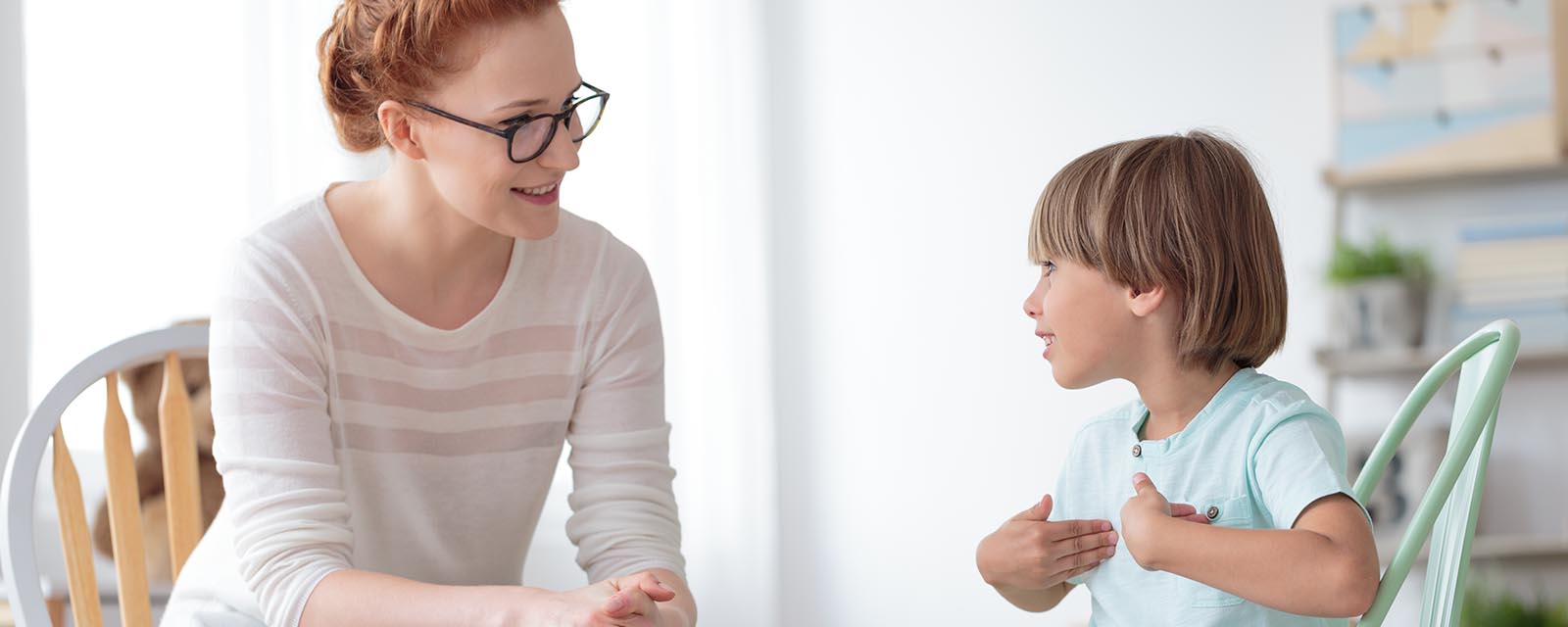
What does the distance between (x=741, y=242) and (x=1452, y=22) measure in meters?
1.74

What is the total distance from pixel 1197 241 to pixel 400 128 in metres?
0.73

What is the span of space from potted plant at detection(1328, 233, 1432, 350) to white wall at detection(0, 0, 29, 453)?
2709mm

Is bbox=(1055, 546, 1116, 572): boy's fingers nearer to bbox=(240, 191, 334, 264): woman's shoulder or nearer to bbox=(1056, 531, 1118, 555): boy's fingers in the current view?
bbox=(1056, 531, 1118, 555): boy's fingers

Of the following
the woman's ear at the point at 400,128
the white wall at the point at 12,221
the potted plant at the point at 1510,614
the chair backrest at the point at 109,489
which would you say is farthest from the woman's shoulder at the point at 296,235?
the potted plant at the point at 1510,614

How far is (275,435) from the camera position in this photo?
1211 mm

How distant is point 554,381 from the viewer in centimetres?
140

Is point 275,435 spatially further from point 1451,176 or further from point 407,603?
point 1451,176

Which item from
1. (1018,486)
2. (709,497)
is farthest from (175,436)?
(1018,486)

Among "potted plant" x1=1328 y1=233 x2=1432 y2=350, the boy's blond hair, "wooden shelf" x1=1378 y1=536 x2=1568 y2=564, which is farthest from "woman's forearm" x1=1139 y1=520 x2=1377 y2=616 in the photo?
"potted plant" x1=1328 y1=233 x2=1432 y2=350

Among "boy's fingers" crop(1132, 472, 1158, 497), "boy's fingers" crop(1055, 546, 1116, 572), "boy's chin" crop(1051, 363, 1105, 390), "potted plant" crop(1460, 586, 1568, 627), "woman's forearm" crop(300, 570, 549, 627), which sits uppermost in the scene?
"boy's chin" crop(1051, 363, 1105, 390)

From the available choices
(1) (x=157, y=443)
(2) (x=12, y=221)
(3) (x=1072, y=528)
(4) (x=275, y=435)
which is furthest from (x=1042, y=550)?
(2) (x=12, y=221)

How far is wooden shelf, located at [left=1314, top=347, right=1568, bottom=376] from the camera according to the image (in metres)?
2.87

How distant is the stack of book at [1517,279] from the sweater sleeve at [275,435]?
2.49 meters

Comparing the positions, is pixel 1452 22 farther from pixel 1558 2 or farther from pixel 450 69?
pixel 450 69
